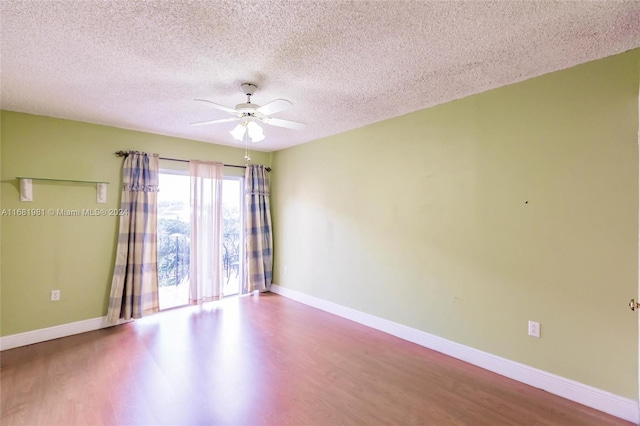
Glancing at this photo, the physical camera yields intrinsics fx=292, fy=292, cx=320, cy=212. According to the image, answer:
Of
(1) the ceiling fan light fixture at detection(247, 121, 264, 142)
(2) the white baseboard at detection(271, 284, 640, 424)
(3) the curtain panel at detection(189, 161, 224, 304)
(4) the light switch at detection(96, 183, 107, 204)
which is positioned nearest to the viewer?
(2) the white baseboard at detection(271, 284, 640, 424)

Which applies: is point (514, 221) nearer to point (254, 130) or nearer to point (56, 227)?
point (254, 130)

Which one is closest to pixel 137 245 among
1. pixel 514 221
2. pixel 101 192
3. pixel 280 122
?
pixel 101 192

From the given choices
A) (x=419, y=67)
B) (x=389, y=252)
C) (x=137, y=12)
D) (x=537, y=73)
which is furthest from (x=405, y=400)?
(x=137, y=12)

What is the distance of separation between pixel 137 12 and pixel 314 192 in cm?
311

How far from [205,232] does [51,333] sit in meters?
2.01

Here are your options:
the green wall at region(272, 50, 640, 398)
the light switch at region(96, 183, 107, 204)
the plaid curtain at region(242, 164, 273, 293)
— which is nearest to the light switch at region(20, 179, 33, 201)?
the light switch at region(96, 183, 107, 204)

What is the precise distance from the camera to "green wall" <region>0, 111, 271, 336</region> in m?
3.06

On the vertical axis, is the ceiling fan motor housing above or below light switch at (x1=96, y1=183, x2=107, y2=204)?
above

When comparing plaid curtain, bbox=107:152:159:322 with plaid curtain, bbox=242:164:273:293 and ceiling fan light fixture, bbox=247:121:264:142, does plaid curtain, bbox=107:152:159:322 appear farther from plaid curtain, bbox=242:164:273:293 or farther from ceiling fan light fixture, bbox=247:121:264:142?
ceiling fan light fixture, bbox=247:121:264:142

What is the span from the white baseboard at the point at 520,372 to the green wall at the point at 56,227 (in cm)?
330

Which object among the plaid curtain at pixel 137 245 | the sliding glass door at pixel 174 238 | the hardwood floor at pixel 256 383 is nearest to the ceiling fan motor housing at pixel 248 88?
the plaid curtain at pixel 137 245

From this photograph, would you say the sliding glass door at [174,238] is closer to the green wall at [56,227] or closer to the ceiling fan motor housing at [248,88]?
the green wall at [56,227]

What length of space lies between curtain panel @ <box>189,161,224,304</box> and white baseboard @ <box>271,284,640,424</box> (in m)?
2.22

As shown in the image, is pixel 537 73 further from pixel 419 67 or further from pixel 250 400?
pixel 250 400
